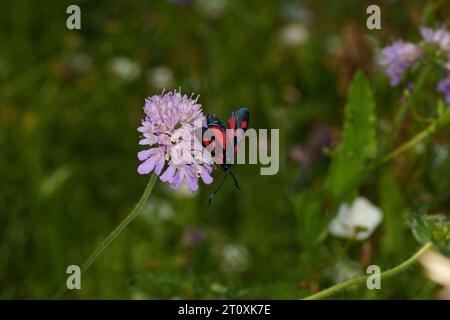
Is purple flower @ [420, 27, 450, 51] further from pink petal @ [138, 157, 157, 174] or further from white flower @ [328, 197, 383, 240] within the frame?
pink petal @ [138, 157, 157, 174]

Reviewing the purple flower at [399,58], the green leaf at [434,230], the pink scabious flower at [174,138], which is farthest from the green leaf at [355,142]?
the pink scabious flower at [174,138]

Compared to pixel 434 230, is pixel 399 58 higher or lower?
higher

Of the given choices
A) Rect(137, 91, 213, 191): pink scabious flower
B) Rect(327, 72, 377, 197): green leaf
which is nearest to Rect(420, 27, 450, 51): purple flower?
Rect(327, 72, 377, 197): green leaf

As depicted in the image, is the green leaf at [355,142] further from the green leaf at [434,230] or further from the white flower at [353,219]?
the green leaf at [434,230]

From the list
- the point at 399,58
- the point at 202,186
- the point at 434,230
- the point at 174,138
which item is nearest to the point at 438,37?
the point at 399,58

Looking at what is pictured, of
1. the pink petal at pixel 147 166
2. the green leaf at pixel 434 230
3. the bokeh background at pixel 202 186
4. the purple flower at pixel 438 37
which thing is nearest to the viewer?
the pink petal at pixel 147 166

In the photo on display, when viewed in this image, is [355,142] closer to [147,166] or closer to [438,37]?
[438,37]
